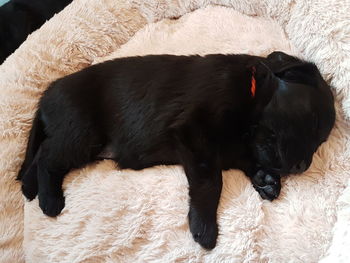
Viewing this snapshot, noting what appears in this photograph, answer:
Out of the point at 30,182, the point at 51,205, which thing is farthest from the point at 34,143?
the point at 51,205

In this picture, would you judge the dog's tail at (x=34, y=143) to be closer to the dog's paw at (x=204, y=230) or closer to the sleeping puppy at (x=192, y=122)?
the sleeping puppy at (x=192, y=122)

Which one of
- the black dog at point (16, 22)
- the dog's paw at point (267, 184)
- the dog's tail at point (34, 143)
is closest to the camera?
the dog's paw at point (267, 184)

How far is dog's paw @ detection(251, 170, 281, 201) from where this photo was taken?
1366mm

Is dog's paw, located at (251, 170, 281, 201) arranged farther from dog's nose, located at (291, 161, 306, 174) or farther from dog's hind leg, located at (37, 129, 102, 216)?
dog's hind leg, located at (37, 129, 102, 216)

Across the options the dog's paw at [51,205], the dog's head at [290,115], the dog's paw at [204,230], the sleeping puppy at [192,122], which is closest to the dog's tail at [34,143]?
the sleeping puppy at [192,122]

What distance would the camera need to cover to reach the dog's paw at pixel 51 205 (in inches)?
54.2

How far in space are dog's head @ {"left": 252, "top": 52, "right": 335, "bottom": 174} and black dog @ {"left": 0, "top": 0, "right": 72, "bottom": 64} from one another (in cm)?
Result: 125

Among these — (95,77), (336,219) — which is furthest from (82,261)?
(336,219)

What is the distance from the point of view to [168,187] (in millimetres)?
1385

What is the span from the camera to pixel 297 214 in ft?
4.35

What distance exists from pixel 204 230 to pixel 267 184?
27 cm

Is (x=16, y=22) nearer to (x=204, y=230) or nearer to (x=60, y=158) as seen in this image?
(x=60, y=158)

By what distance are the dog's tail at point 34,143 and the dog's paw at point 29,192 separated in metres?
0.06

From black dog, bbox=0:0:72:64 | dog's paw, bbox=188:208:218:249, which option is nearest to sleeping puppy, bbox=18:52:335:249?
dog's paw, bbox=188:208:218:249
